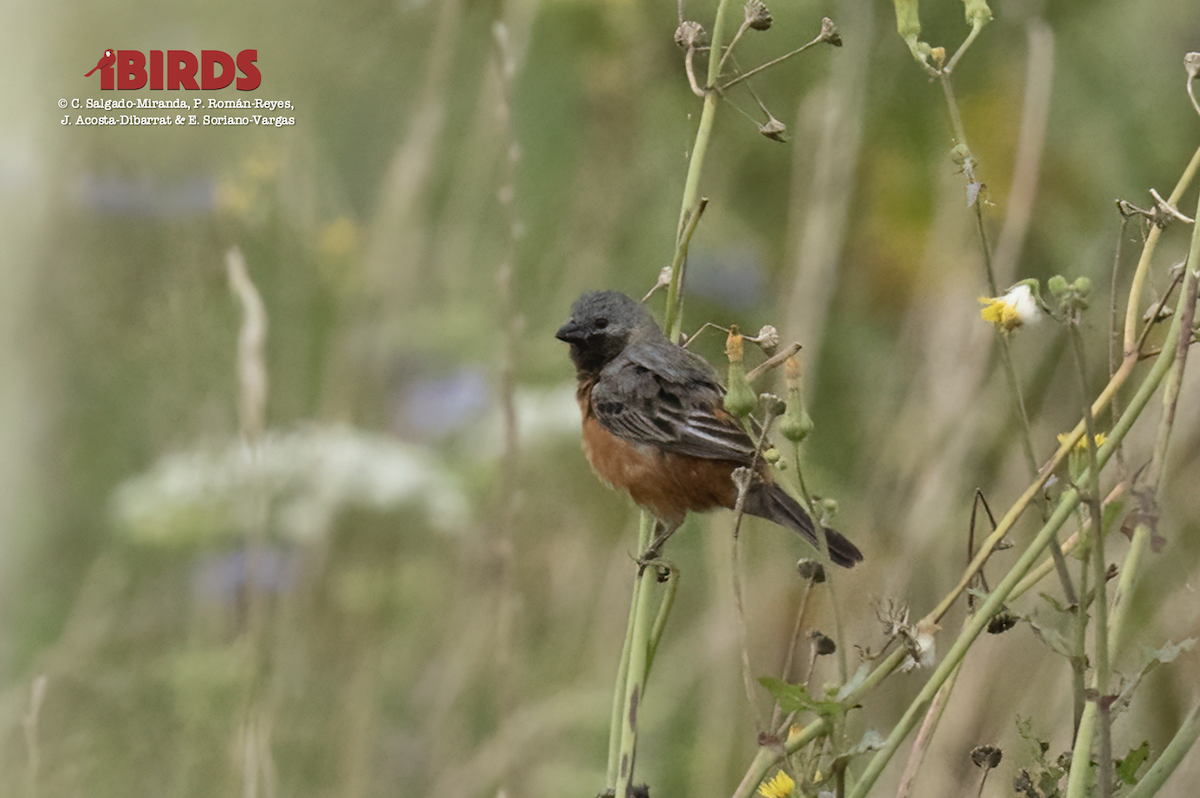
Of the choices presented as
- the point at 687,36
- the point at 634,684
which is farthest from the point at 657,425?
the point at 634,684

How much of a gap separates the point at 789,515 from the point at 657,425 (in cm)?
39

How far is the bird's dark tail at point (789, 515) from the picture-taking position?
1.95 meters

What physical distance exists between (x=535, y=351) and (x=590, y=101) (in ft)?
2.64

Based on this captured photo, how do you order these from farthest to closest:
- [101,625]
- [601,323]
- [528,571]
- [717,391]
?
[528,571], [101,625], [601,323], [717,391]

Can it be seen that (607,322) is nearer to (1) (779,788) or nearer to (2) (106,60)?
(1) (779,788)

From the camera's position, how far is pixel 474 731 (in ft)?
9.96

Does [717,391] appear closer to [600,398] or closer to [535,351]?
[600,398]

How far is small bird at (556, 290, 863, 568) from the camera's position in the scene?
6.73ft

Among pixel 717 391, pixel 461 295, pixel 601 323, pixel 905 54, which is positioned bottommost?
pixel 717 391

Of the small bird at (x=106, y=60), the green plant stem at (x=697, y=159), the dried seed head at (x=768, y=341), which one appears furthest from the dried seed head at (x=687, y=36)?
the small bird at (x=106, y=60)

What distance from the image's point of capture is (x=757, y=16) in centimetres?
150

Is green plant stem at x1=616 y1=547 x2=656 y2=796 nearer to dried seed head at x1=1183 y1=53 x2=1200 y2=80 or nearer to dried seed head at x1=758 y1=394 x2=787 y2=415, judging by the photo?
dried seed head at x1=758 y1=394 x2=787 y2=415

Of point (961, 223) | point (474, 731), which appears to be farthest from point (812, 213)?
point (474, 731)

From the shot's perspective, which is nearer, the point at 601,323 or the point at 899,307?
the point at 601,323
